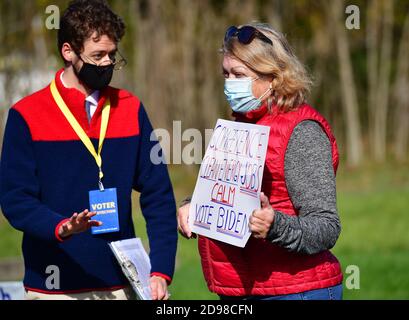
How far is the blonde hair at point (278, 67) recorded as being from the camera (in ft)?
16.1

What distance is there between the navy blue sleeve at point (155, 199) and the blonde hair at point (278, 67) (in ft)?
2.94

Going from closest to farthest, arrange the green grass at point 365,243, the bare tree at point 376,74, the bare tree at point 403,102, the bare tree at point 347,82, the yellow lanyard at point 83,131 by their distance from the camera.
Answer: the yellow lanyard at point 83,131
the green grass at point 365,243
the bare tree at point 347,82
the bare tree at point 376,74
the bare tree at point 403,102

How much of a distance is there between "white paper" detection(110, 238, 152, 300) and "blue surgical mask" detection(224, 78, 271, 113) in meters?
0.98

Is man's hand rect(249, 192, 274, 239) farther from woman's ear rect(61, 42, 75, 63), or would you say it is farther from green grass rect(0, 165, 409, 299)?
green grass rect(0, 165, 409, 299)

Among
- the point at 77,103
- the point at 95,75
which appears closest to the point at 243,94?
the point at 95,75

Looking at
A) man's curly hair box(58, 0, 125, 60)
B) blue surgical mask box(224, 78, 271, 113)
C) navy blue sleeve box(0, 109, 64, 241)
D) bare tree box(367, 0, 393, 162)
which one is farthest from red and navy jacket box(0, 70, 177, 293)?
bare tree box(367, 0, 393, 162)

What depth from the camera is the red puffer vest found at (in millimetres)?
4785

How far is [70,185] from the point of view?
537cm

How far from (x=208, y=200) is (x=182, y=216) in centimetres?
18

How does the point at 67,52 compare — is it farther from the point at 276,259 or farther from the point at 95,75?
the point at 276,259

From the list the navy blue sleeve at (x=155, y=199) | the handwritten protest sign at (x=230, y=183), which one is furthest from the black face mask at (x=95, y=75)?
the handwritten protest sign at (x=230, y=183)

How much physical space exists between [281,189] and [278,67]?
1.98ft

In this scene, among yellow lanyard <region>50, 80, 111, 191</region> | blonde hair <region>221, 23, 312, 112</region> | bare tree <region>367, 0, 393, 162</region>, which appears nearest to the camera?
blonde hair <region>221, 23, 312, 112</region>

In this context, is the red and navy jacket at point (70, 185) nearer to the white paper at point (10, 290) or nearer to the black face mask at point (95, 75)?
the black face mask at point (95, 75)
